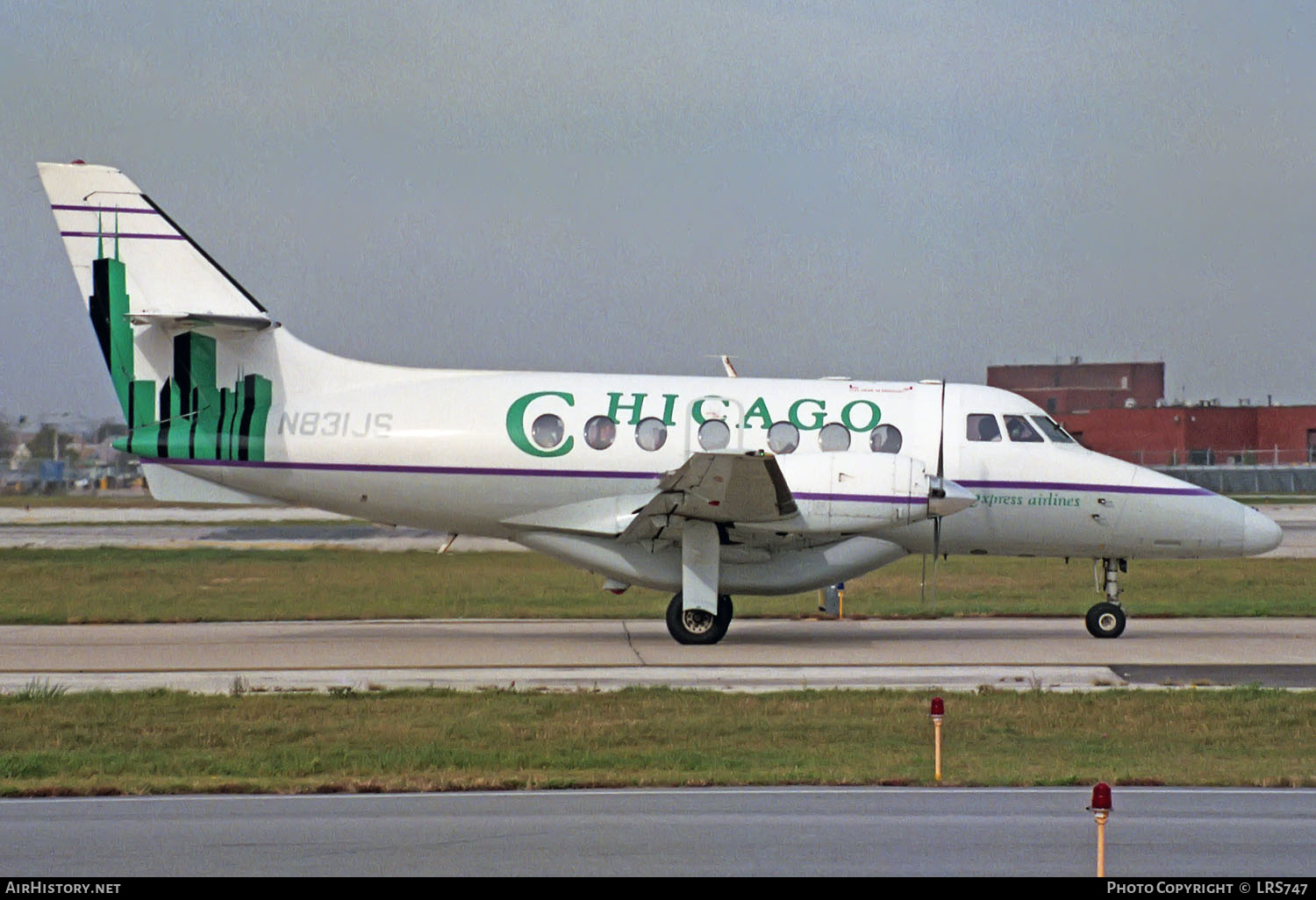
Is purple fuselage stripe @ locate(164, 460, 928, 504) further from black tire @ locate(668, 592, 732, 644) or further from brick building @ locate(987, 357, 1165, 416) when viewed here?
brick building @ locate(987, 357, 1165, 416)

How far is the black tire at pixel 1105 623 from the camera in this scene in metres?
21.7

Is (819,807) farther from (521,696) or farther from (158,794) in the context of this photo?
(521,696)

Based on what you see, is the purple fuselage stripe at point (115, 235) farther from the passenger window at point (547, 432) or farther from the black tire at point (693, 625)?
the black tire at point (693, 625)

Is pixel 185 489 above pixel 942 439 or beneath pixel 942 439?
beneath

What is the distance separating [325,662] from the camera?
1912 centimetres

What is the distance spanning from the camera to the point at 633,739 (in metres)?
13.9

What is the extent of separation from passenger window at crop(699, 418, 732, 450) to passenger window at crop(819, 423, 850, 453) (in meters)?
1.35

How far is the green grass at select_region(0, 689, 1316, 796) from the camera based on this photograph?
38.9 feet

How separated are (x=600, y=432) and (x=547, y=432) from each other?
76 cm

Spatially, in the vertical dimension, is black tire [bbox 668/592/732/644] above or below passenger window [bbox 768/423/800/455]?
below

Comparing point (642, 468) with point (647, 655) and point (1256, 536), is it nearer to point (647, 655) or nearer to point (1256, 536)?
point (647, 655)

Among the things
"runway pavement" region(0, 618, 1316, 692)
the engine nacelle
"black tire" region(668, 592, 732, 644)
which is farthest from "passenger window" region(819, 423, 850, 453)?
"runway pavement" region(0, 618, 1316, 692)

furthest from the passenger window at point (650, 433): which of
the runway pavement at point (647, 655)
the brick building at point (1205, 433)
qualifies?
the brick building at point (1205, 433)

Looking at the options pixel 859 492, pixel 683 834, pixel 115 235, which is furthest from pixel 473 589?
pixel 683 834
